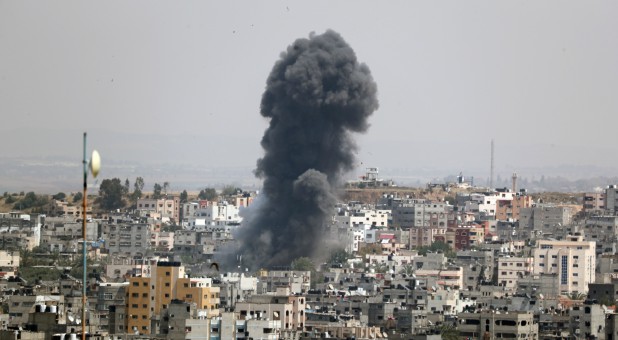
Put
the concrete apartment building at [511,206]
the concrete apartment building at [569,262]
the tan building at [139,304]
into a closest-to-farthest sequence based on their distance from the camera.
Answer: the tan building at [139,304] < the concrete apartment building at [569,262] < the concrete apartment building at [511,206]

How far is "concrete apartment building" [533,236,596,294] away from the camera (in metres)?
96.1

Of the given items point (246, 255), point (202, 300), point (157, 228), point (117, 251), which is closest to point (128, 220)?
point (157, 228)

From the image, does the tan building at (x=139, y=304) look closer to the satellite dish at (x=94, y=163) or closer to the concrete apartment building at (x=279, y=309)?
the concrete apartment building at (x=279, y=309)

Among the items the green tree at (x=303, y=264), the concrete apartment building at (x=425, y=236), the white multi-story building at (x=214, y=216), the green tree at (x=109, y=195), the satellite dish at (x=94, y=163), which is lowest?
the green tree at (x=303, y=264)

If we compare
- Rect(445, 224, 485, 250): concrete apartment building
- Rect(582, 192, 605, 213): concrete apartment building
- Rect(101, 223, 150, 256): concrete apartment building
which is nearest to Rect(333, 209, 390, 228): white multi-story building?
Rect(445, 224, 485, 250): concrete apartment building

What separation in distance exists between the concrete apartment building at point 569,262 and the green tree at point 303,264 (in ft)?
29.8

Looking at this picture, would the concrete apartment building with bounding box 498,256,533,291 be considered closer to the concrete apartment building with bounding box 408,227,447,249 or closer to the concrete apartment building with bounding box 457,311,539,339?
the concrete apartment building with bounding box 408,227,447,249

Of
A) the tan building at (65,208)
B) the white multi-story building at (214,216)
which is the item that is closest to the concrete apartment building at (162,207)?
the white multi-story building at (214,216)

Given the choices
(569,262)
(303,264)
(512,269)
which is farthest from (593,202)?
(303,264)

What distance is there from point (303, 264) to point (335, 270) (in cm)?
151

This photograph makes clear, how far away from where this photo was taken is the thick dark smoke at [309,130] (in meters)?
98.6

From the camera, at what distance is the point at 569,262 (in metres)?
97.8

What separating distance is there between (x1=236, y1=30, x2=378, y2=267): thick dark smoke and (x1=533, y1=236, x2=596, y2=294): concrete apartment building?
9.12 m

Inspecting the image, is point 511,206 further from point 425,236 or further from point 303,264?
point 303,264
